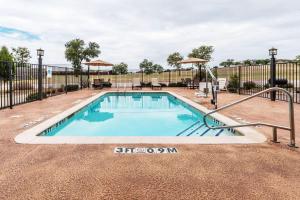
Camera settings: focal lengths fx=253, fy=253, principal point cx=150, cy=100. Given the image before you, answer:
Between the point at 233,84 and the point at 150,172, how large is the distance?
15231 millimetres

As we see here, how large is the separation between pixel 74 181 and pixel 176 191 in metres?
1.19

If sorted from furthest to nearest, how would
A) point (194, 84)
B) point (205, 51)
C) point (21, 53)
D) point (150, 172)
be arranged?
point (21, 53), point (205, 51), point (194, 84), point (150, 172)

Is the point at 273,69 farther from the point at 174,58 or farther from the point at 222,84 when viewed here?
the point at 174,58

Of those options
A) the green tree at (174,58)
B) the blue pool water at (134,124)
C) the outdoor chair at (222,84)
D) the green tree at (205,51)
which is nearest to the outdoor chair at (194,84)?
the outdoor chair at (222,84)

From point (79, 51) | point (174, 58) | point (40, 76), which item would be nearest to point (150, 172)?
point (40, 76)

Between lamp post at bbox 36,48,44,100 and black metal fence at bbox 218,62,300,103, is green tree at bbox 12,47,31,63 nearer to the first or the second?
lamp post at bbox 36,48,44,100

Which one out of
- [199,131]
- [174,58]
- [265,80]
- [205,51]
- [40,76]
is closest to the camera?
[199,131]

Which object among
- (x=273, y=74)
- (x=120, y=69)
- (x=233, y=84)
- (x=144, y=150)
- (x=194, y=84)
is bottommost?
(x=144, y=150)

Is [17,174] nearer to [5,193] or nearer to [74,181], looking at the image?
[5,193]

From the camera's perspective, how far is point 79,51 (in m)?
36.3

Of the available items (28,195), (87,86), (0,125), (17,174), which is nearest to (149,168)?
(28,195)

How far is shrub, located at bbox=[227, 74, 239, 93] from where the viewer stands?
55.0ft

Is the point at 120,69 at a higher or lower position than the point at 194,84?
higher

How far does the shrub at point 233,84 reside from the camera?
55.0ft
